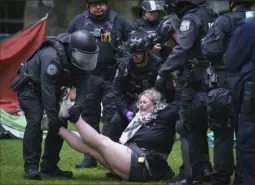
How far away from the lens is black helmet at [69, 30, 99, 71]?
787cm

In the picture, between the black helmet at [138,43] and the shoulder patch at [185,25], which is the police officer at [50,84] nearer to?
the black helmet at [138,43]

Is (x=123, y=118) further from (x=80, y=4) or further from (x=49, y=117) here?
(x=80, y=4)

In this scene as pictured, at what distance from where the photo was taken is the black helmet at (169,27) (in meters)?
8.40

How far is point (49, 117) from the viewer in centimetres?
786

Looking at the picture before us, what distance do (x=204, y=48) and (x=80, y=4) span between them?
9805 mm

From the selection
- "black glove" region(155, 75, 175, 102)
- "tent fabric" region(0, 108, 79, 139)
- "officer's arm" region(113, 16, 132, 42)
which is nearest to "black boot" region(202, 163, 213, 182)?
"black glove" region(155, 75, 175, 102)

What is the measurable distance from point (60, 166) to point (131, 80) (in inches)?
54.5

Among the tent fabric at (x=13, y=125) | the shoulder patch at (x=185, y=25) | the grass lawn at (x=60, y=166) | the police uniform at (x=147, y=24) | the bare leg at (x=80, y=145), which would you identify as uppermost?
the shoulder patch at (x=185, y=25)

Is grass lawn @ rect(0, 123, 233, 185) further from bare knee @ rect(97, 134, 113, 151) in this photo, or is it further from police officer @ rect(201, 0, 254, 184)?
police officer @ rect(201, 0, 254, 184)

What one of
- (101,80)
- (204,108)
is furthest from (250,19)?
(101,80)

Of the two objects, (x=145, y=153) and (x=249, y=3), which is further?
(x=145, y=153)

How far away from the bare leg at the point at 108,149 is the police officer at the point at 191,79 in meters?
0.52

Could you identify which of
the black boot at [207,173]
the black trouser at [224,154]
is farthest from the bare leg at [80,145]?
the black trouser at [224,154]

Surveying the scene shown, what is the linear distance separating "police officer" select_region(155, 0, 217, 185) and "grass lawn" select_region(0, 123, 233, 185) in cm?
76
